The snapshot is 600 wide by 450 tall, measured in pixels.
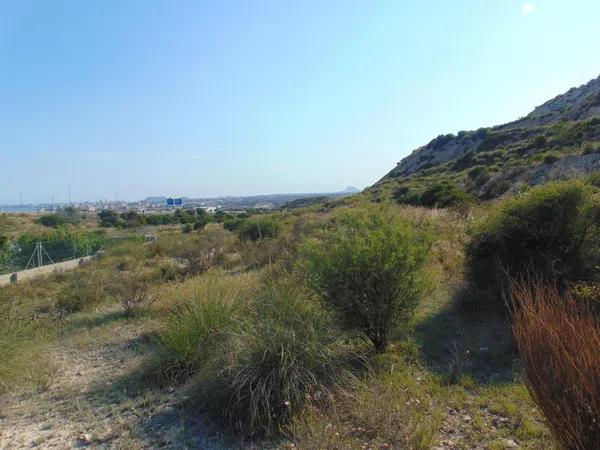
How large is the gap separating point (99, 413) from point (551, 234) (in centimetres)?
654

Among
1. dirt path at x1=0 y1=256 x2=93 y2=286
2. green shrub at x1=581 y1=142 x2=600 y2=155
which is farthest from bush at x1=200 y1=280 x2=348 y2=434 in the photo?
green shrub at x1=581 y1=142 x2=600 y2=155

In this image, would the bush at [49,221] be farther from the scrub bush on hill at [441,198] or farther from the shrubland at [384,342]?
the shrubland at [384,342]

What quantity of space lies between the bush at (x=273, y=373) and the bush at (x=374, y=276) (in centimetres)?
63

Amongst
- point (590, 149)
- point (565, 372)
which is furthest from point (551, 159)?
point (565, 372)

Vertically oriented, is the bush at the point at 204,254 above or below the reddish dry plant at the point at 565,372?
below

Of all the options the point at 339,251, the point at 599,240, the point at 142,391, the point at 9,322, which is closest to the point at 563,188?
the point at 599,240

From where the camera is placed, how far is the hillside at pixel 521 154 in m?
23.8

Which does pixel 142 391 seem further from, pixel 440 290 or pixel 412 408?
pixel 440 290

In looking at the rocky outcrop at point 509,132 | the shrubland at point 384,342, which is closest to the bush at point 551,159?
the shrubland at point 384,342

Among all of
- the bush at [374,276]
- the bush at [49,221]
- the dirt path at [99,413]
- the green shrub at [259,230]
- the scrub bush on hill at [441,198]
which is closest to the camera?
the dirt path at [99,413]

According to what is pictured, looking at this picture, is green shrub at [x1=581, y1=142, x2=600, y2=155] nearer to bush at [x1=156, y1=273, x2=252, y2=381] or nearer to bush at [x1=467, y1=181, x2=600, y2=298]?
bush at [x1=467, y1=181, x2=600, y2=298]

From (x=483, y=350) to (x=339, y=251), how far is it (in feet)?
7.20

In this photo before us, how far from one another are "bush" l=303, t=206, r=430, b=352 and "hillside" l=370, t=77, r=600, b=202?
39.6ft

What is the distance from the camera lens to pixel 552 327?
2.69m
